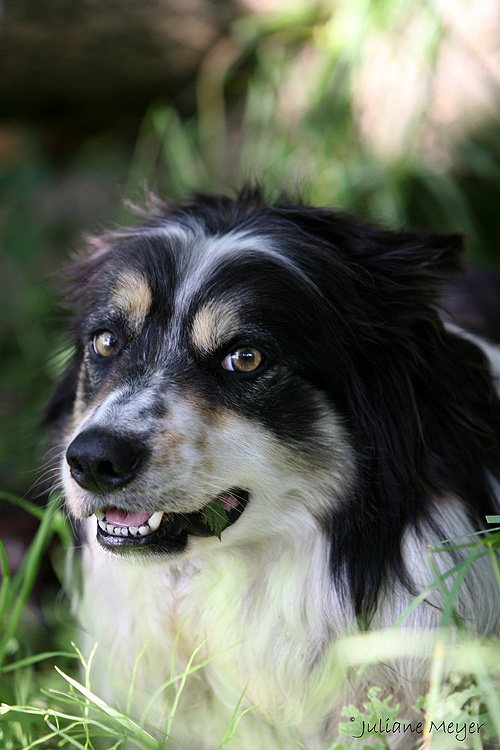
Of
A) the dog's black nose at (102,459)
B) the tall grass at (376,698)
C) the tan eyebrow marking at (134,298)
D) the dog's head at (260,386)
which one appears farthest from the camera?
the tan eyebrow marking at (134,298)

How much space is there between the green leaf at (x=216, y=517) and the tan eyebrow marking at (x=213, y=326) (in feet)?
1.37

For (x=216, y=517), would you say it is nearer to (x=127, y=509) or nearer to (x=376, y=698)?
(x=127, y=509)

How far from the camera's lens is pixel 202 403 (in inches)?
84.1

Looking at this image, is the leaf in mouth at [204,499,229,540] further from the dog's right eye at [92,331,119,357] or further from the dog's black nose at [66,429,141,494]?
the dog's right eye at [92,331,119,357]

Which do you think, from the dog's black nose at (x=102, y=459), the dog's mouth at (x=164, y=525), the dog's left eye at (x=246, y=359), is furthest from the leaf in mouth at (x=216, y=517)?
the dog's left eye at (x=246, y=359)

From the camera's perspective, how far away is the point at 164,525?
2.17 metres

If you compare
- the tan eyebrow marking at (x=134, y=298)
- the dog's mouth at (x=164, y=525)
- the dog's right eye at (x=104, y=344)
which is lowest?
the dog's mouth at (x=164, y=525)

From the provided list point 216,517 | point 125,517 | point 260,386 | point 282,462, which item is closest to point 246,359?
point 260,386

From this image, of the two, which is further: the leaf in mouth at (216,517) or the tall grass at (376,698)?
the leaf in mouth at (216,517)

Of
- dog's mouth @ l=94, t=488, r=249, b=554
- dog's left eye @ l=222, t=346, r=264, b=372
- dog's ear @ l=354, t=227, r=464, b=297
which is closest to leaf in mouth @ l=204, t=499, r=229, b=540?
dog's mouth @ l=94, t=488, r=249, b=554

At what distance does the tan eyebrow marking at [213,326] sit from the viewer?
7.14 ft

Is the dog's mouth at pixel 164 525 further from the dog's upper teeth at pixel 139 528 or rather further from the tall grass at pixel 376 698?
the tall grass at pixel 376 698

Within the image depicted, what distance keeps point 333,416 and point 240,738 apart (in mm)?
969

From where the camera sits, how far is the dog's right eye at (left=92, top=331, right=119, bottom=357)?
2.38 meters
